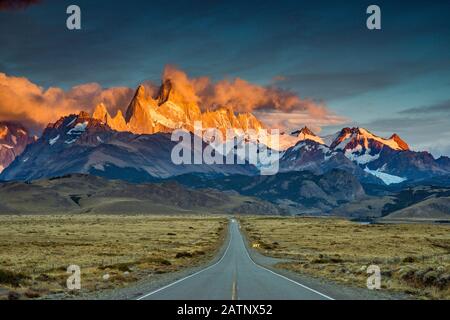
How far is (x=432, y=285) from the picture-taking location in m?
33.1

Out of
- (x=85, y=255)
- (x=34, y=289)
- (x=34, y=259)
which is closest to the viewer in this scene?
(x=34, y=289)

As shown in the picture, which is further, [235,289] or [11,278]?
[11,278]

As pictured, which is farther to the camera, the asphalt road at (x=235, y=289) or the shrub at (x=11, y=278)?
the shrub at (x=11, y=278)

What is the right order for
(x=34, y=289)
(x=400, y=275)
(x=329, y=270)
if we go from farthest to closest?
(x=329, y=270)
(x=400, y=275)
(x=34, y=289)

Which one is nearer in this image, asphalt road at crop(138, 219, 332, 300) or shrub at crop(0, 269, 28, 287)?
asphalt road at crop(138, 219, 332, 300)
